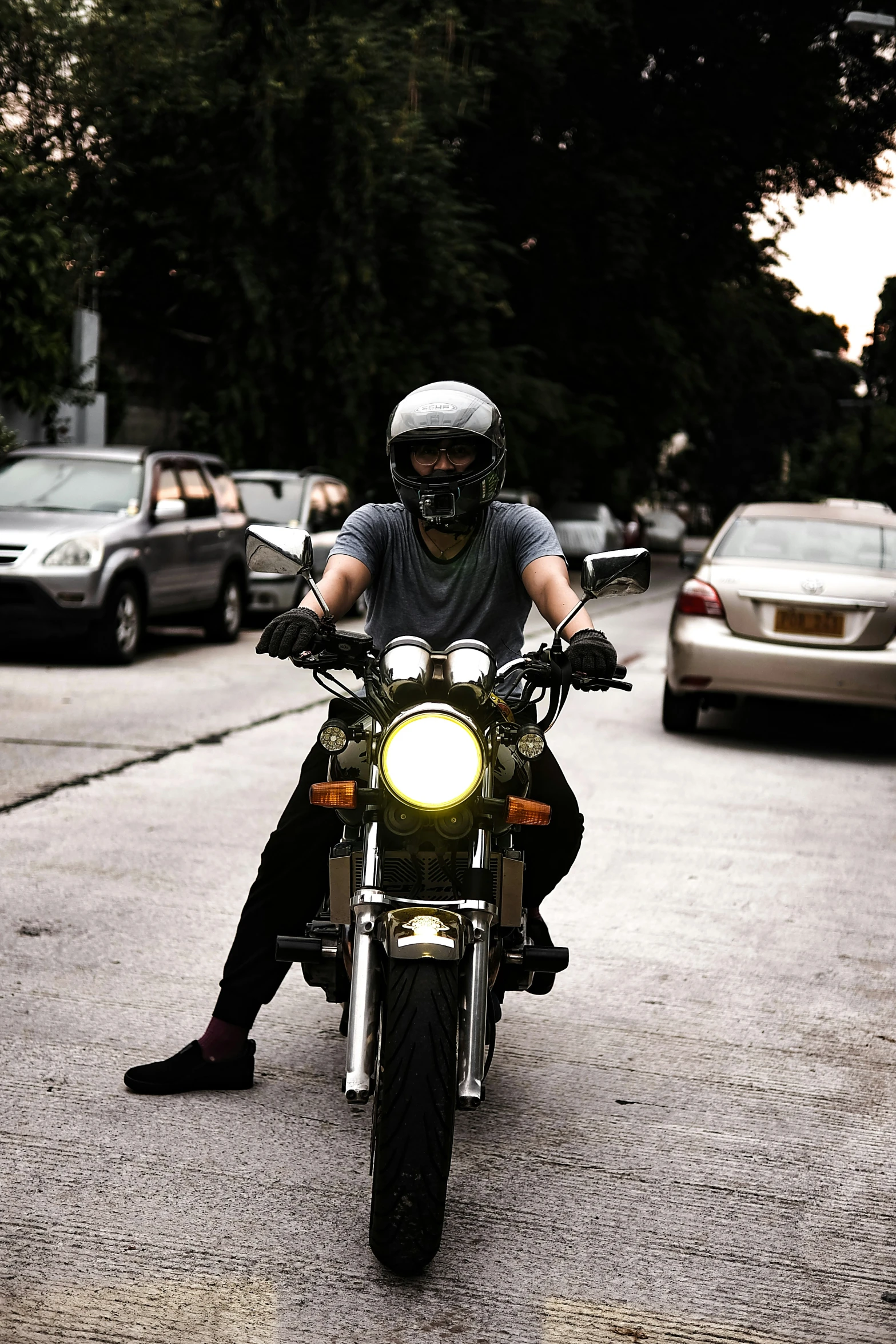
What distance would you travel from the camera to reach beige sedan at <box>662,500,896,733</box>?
34.3ft

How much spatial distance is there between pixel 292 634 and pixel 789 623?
7550mm

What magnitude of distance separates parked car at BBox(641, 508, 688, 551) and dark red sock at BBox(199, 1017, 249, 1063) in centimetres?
4458

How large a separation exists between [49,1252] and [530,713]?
59.9 inches

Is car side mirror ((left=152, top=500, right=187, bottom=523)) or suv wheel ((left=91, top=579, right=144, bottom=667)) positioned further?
car side mirror ((left=152, top=500, right=187, bottom=523))

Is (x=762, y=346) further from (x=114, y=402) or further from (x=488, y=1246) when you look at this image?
(x=488, y=1246)

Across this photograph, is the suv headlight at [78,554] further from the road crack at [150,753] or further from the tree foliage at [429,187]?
the tree foliage at [429,187]

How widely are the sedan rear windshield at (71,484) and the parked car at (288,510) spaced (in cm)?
305

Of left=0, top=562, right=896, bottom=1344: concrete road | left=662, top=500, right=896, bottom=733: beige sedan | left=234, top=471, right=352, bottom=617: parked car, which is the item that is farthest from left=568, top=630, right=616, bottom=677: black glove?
left=234, top=471, right=352, bottom=617: parked car

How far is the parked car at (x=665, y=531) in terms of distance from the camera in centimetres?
4912

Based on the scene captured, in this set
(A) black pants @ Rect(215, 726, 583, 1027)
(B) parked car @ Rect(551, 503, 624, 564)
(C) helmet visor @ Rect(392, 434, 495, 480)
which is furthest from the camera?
(B) parked car @ Rect(551, 503, 624, 564)

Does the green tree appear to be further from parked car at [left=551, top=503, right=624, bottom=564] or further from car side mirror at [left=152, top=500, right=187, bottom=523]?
parked car at [left=551, top=503, right=624, bottom=564]

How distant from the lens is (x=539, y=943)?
420 centimetres

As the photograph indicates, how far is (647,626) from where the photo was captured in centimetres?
2100

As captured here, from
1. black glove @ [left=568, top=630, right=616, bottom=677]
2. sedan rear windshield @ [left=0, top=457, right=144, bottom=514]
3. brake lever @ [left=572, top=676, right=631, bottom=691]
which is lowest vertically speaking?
sedan rear windshield @ [left=0, top=457, right=144, bottom=514]
